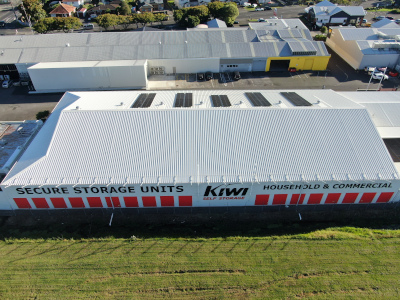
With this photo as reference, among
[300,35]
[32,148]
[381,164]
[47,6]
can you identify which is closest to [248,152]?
[381,164]

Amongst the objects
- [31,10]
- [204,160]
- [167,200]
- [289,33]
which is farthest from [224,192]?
[31,10]

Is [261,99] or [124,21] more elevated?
[261,99]

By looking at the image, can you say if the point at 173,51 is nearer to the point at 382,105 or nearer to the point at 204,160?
the point at 204,160

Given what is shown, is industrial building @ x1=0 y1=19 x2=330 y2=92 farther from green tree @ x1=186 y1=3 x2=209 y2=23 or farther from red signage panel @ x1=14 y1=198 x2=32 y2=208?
red signage panel @ x1=14 y1=198 x2=32 y2=208

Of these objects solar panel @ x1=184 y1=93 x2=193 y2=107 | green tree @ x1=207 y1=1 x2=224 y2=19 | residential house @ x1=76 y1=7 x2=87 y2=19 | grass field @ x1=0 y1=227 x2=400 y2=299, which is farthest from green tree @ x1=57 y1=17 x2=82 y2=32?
grass field @ x1=0 y1=227 x2=400 y2=299

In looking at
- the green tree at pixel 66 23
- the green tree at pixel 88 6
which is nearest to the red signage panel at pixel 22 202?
the green tree at pixel 66 23

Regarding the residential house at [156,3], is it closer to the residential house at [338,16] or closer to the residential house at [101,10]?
the residential house at [101,10]
